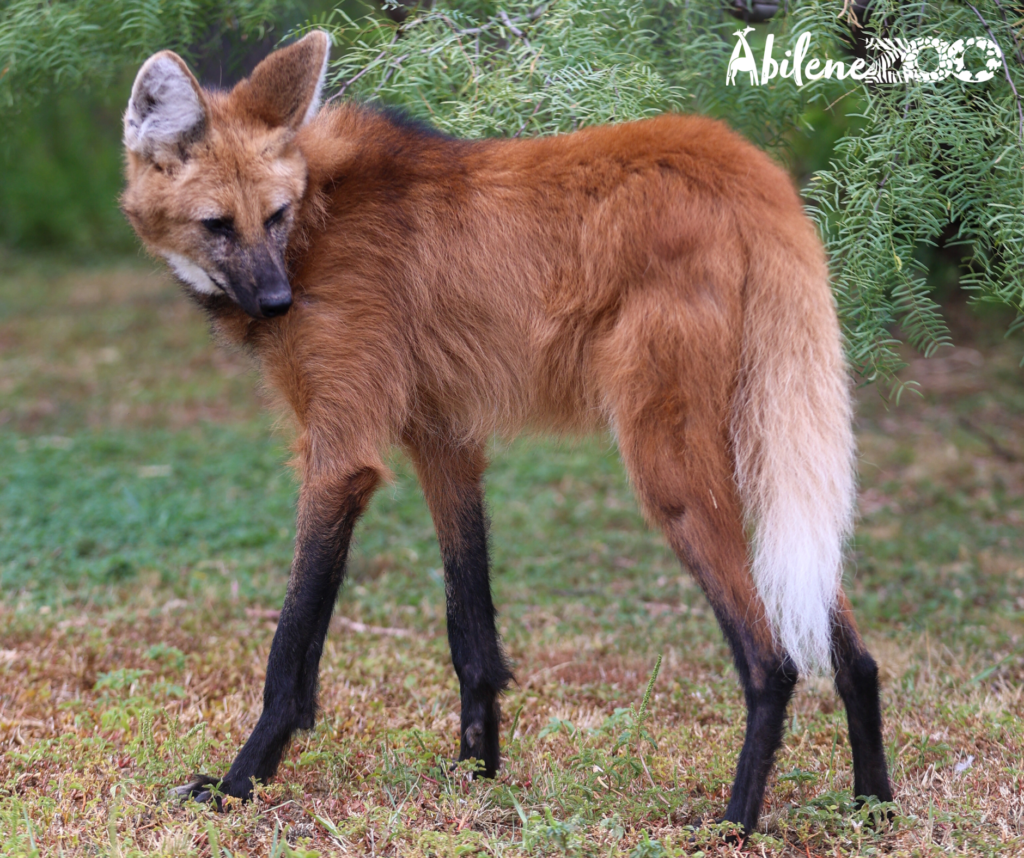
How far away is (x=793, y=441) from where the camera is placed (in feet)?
6.97

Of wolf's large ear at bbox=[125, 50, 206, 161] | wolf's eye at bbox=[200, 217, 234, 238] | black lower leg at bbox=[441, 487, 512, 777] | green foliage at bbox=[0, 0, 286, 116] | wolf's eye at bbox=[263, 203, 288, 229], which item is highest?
green foliage at bbox=[0, 0, 286, 116]

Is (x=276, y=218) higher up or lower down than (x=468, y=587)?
higher up

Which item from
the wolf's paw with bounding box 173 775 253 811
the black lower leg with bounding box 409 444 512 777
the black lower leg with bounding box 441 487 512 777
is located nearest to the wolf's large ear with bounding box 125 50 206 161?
the black lower leg with bounding box 409 444 512 777

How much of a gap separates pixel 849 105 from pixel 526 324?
4.38 ft

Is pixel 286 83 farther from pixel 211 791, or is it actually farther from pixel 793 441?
pixel 211 791

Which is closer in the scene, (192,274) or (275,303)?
(275,303)

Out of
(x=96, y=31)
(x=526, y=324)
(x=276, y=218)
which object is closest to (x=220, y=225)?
(x=276, y=218)

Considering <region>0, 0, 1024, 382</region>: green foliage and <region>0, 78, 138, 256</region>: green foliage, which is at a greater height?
<region>0, 0, 1024, 382</region>: green foliage

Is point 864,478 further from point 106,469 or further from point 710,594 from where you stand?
point 106,469

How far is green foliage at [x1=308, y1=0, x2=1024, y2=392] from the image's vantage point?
2.46 metres

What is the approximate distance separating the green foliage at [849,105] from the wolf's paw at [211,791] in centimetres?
175

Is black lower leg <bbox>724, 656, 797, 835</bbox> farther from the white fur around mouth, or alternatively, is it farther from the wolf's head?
the white fur around mouth

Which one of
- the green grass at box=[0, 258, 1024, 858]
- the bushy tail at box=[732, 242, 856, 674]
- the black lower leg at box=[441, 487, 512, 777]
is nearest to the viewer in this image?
the bushy tail at box=[732, 242, 856, 674]

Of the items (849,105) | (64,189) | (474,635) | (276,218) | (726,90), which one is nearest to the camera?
(276,218)
